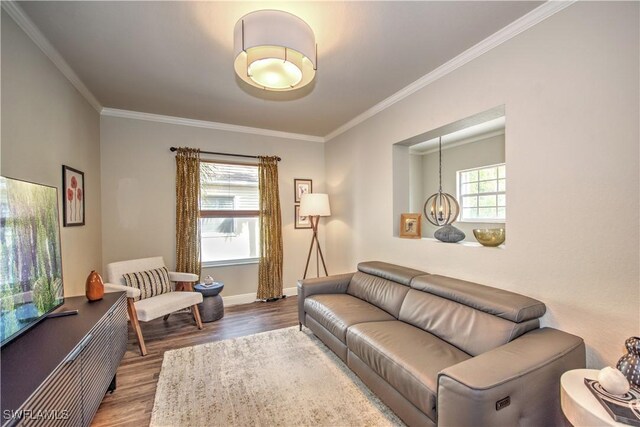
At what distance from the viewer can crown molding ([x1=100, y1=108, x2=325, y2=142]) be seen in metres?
3.50

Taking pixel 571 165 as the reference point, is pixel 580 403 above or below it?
below

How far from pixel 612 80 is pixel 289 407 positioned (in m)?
2.78

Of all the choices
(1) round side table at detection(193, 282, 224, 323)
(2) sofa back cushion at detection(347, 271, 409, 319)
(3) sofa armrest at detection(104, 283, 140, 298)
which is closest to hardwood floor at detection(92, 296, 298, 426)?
(1) round side table at detection(193, 282, 224, 323)

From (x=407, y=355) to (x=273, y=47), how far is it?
6.85ft

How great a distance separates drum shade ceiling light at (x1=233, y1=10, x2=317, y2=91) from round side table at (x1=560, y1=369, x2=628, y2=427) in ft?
7.21

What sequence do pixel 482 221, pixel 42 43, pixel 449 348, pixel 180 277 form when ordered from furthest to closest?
1. pixel 482 221
2. pixel 180 277
3. pixel 42 43
4. pixel 449 348

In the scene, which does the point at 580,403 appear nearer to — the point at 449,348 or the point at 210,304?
the point at 449,348

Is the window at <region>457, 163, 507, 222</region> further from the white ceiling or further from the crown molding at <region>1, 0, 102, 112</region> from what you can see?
the crown molding at <region>1, 0, 102, 112</region>

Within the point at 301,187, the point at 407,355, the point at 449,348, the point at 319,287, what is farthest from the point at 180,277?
the point at 449,348

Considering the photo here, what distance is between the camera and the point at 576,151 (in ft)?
5.63

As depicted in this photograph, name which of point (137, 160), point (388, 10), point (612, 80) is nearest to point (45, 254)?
point (137, 160)

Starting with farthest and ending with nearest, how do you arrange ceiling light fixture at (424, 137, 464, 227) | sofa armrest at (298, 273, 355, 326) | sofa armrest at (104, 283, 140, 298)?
ceiling light fixture at (424, 137, 464, 227)
sofa armrest at (298, 273, 355, 326)
sofa armrest at (104, 283, 140, 298)

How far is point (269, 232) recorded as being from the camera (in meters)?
4.27

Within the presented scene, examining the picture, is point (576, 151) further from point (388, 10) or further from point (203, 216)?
point (203, 216)
